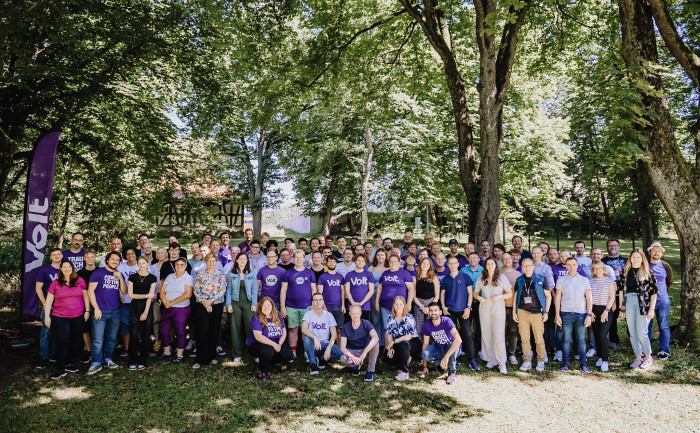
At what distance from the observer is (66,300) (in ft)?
19.3

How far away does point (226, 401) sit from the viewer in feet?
16.8

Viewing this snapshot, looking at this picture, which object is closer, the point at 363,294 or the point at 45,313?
the point at 45,313

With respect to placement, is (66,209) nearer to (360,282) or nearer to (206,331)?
(206,331)

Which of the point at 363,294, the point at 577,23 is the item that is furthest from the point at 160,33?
the point at 577,23

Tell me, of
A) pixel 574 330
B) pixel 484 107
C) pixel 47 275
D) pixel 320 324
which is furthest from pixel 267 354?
pixel 484 107

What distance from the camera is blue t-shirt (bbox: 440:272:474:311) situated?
21.6 feet

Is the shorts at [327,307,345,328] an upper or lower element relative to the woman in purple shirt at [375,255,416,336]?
lower

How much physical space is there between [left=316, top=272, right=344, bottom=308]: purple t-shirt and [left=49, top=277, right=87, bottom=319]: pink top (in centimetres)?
356

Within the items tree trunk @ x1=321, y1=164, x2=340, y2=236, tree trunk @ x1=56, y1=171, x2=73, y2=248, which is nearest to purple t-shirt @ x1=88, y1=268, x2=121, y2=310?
tree trunk @ x1=56, y1=171, x2=73, y2=248

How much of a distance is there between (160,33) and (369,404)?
9.12 meters

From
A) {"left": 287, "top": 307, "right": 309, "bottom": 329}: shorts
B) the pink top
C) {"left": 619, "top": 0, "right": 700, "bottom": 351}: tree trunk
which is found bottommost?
{"left": 287, "top": 307, "right": 309, "bottom": 329}: shorts

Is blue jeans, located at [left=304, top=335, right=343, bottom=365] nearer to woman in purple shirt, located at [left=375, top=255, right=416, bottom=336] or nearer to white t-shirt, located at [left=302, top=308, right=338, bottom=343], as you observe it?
white t-shirt, located at [left=302, top=308, right=338, bottom=343]

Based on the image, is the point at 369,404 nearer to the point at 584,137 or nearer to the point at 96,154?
the point at 96,154

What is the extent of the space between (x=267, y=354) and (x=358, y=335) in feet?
4.46
